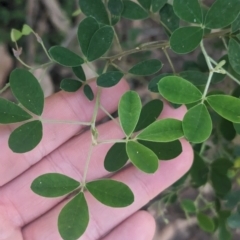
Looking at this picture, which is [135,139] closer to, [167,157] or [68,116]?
[167,157]

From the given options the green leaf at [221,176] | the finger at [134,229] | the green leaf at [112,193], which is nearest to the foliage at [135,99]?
the green leaf at [112,193]

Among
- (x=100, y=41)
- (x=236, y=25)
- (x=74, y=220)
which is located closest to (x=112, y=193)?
(x=74, y=220)

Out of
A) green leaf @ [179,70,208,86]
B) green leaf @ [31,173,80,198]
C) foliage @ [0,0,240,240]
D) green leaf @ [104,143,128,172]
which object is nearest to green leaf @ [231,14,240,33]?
foliage @ [0,0,240,240]

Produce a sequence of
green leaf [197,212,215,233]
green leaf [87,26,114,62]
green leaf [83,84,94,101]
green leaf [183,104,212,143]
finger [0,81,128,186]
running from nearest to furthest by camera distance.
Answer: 1. green leaf [183,104,212,143]
2. green leaf [87,26,114,62]
3. green leaf [83,84,94,101]
4. finger [0,81,128,186]
5. green leaf [197,212,215,233]

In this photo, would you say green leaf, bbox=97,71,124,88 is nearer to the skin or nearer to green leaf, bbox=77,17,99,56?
green leaf, bbox=77,17,99,56

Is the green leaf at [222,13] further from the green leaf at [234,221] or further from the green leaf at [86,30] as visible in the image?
the green leaf at [234,221]

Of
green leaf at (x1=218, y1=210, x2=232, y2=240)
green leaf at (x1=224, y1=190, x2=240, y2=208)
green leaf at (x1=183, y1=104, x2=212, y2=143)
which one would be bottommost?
green leaf at (x1=218, y1=210, x2=232, y2=240)

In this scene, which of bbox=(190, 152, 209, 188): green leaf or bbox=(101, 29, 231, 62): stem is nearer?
bbox=(101, 29, 231, 62): stem

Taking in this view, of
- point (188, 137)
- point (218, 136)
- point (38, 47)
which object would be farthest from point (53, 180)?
point (38, 47)
